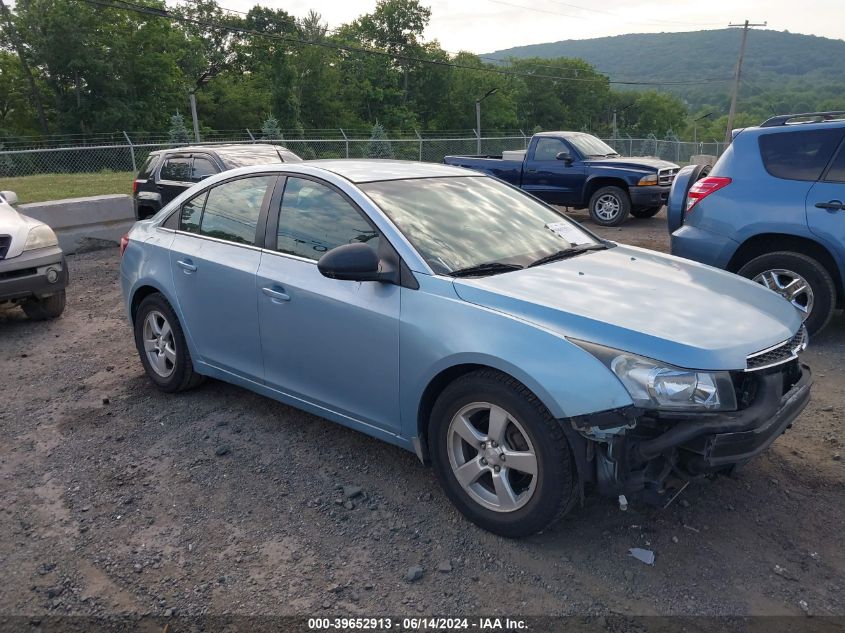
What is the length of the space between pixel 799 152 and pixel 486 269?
12.8 feet

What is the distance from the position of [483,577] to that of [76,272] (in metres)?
8.64

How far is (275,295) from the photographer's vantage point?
3828mm

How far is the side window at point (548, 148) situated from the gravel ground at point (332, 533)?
1002 centimetres

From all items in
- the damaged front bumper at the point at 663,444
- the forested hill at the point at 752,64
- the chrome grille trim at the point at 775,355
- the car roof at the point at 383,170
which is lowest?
the damaged front bumper at the point at 663,444

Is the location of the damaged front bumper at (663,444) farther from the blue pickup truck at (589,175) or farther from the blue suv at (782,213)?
the blue pickup truck at (589,175)

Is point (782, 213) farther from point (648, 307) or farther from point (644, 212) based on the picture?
point (644, 212)

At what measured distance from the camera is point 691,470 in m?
2.79

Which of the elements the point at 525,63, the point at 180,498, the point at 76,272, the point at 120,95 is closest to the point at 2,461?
the point at 180,498

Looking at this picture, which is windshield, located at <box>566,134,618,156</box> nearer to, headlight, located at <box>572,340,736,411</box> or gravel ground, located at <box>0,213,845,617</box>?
gravel ground, located at <box>0,213,845,617</box>

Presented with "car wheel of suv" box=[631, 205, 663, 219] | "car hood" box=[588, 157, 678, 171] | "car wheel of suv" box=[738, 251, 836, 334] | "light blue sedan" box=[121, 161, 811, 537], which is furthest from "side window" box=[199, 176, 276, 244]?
"car wheel of suv" box=[631, 205, 663, 219]

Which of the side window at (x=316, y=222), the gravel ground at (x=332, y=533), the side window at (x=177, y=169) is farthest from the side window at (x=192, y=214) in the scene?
the side window at (x=177, y=169)

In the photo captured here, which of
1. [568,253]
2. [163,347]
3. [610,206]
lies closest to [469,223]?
[568,253]

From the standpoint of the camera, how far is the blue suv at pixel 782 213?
5.54 metres

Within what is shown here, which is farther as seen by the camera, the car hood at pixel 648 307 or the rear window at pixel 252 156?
the rear window at pixel 252 156
